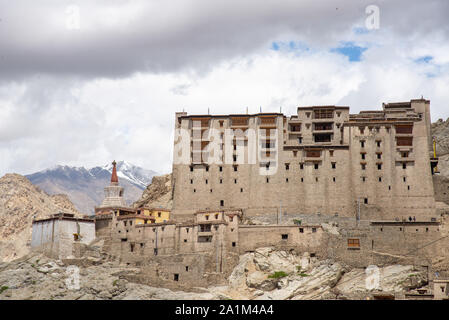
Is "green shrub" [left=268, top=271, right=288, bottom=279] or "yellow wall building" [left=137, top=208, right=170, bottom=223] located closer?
"green shrub" [left=268, top=271, right=288, bottom=279]

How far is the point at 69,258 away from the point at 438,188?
47.8m

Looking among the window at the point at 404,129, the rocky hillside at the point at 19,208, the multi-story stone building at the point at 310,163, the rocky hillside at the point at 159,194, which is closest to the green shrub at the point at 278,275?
Answer: the multi-story stone building at the point at 310,163

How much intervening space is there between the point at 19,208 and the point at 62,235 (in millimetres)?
48486

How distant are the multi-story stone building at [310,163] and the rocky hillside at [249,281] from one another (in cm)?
1207

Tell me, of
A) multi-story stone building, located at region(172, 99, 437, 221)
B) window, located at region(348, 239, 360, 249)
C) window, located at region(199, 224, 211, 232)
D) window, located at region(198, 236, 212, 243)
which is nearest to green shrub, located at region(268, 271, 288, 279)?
window, located at region(348, 239, 360, 249)

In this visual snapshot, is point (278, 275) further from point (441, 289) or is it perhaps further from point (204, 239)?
point (441, 289)

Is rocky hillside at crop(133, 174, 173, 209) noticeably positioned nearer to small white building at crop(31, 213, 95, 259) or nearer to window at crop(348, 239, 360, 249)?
small white building at crop(31, 213, 95, 259)

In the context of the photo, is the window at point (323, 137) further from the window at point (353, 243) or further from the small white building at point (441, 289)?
the small white building at point (441, 289)

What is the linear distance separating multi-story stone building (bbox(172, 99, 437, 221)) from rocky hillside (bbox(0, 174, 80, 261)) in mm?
41396

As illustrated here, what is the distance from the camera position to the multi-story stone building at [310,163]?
10144 centimetres

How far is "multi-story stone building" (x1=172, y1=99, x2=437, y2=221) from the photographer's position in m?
101

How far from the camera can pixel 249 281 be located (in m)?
90.2

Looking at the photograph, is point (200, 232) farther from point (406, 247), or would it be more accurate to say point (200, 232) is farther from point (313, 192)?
point (406, 247)
